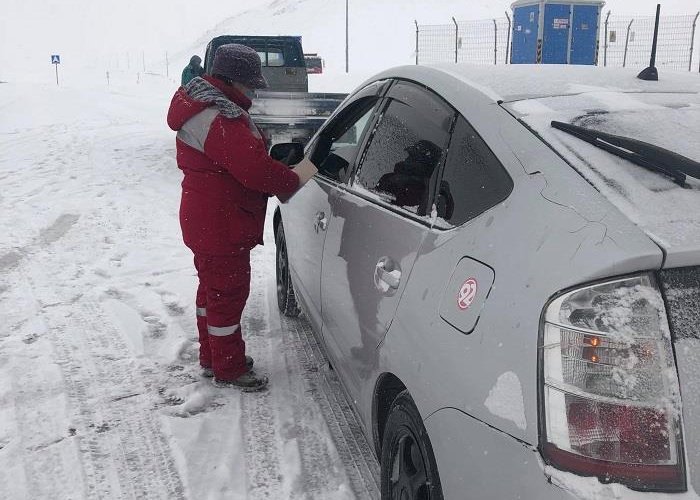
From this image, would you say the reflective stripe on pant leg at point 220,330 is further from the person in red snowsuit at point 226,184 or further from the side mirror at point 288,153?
the side mirror at point 288,153

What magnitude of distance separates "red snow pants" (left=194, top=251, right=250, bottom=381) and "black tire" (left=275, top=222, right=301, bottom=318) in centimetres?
96

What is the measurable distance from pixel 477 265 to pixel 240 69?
2.04m

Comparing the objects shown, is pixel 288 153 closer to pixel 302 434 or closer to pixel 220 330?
pixel 220 330

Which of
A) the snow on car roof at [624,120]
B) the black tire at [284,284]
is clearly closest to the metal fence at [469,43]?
the black tire at [284,284]

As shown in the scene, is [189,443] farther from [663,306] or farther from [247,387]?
[663,306]

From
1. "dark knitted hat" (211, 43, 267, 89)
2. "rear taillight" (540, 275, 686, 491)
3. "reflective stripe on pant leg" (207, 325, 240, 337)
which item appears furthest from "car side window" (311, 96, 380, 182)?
"rear taillight" (540, 275, 686, 491)

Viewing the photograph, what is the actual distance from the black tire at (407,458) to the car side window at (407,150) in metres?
0.66

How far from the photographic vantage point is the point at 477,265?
1694 millimetres

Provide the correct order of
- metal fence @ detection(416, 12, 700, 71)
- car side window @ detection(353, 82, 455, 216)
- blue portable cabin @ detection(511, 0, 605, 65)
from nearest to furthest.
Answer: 1. car side window @ detection(353, 82, 455, 216)
2. blue portable cabin @ detection(511, 0, 605, 65)
3. metal fence @ detection(416, 12, 700, 71)

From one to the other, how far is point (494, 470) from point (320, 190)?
210cm

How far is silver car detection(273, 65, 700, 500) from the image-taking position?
1330 mm

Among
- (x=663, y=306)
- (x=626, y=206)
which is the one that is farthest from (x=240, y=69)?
(x=663, y=306)

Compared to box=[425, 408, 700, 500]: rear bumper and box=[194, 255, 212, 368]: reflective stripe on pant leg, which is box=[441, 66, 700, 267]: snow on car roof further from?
box=[194, 255, 212, 368]: reflective stripe on pant leg

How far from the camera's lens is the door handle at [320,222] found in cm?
308
